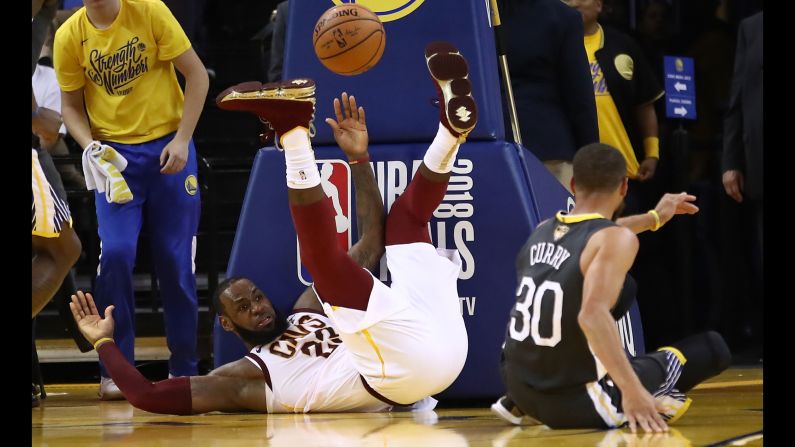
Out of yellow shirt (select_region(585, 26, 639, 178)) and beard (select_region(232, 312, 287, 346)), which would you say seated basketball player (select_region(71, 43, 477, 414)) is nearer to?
beard (select_region(232, 312, 287, 346))

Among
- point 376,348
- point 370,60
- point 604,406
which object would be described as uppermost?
point 370,60

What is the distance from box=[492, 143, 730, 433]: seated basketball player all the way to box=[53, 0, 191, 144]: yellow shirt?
2.63 metres

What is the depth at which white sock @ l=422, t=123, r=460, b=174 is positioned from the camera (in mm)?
5246

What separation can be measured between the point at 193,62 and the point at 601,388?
3.12 meters

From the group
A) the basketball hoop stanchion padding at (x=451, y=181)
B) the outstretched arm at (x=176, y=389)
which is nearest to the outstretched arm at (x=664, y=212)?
the basketball hoop stanchion padding at (x=451, y=181)

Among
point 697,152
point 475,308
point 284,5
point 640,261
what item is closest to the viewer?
point 475,308

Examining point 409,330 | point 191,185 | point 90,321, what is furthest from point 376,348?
point 191,185

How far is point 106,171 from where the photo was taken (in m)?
6.29

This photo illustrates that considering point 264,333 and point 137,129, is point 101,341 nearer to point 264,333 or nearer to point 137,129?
point 264,333

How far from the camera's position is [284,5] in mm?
7383

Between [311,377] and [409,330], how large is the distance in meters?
0.57

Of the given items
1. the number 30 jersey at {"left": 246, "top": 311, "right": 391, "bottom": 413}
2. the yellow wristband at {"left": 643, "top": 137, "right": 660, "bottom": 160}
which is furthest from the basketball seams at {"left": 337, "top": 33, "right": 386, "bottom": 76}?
the yellow wristband at {"left": 643, "top": 137, "right": 660, "bottom": 160}

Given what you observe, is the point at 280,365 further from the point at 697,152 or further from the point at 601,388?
the point at 697,152
